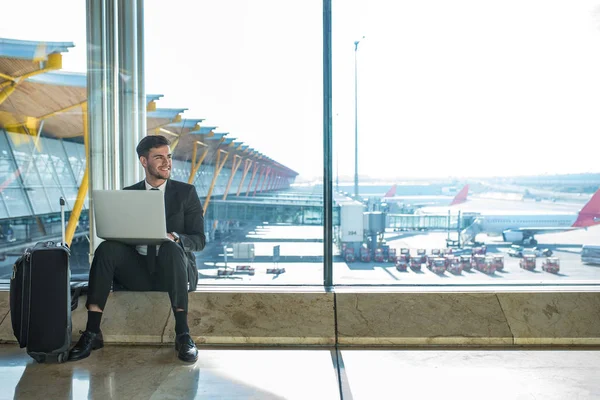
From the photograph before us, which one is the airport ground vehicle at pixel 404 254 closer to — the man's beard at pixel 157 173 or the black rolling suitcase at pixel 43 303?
the man's beard at pixel 157 173

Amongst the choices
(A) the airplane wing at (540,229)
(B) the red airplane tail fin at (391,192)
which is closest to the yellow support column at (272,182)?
(B) the red airplane tail fin at (391,192)

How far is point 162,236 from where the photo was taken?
245 cm

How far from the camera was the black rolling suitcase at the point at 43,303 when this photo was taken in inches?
90.5

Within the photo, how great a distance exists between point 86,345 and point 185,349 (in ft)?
1.78

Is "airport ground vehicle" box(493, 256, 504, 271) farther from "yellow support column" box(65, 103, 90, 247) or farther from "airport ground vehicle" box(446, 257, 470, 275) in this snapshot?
"yellow support column" box(65, 103, 90, 247)

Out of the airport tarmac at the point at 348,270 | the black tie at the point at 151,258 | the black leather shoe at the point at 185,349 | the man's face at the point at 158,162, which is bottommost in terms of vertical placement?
the black leather shoe at the point at 185,349

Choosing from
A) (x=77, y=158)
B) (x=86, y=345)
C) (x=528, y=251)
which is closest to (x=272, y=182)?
(x=77, y=158)

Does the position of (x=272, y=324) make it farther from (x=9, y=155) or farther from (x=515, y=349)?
(x=9, y=155)

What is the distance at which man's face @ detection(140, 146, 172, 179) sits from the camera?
9.01ft

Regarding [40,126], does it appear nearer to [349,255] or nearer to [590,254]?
[349,255]

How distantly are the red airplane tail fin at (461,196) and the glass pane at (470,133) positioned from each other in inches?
0.5

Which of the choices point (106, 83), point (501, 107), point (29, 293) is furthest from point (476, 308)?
point (106, 83)

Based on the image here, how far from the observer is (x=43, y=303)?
2.32 meters

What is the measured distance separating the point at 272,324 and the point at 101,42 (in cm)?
237
